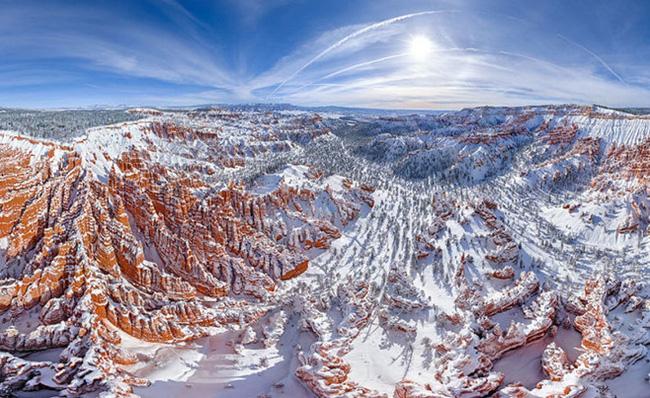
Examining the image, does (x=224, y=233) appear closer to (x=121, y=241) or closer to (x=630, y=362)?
(x=121, y=241)

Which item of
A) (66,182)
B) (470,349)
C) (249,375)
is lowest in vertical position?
(249,375)

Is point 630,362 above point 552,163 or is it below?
below

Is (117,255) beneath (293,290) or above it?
above

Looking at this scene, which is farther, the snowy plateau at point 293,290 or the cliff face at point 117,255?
the cliff face at point 117,255

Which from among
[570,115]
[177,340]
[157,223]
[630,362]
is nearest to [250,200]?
[157,223]

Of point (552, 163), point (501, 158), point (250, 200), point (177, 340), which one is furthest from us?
point (501, 158)

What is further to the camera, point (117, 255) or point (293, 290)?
point (293, 290)

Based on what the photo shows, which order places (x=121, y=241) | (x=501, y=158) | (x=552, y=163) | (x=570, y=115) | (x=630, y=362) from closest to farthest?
(x=630, y=362) → (x=121, y=241) → (x=552, y=163) → (x=501, y=158) → (x=570, y=115)

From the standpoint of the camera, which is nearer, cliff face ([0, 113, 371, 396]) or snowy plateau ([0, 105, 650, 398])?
snowy plateau ([0, 105, 650, 398])
